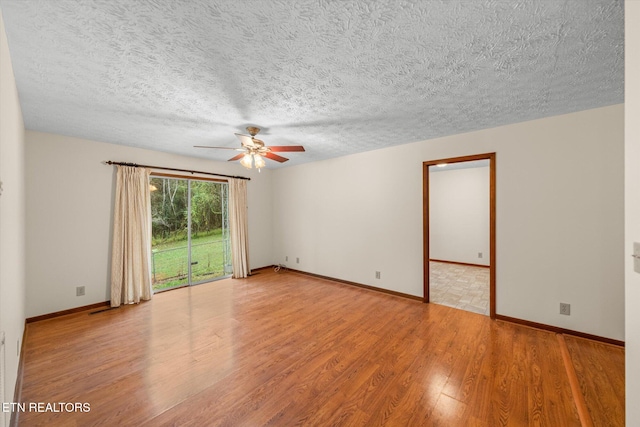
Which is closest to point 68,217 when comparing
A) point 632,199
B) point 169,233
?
point 169,233

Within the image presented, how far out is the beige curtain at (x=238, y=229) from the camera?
16.7 ft

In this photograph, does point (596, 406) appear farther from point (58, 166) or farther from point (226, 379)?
point (58, 166)

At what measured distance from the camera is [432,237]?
6.70m

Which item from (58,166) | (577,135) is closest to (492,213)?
(577,135)

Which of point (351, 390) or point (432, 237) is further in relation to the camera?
point (432, 237)

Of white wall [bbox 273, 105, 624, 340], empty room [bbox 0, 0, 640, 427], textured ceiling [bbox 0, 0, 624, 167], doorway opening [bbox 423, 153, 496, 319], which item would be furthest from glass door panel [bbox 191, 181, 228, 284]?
doorway opening [bbox 423, 153, 496, 319]

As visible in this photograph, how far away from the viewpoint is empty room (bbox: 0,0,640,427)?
1366 mm

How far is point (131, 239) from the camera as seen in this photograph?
3732 mm

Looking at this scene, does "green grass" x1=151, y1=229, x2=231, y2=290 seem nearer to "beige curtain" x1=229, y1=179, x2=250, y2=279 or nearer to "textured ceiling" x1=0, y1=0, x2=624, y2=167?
"beige curtain" x1=229, y1=179, x2=250, y2=279

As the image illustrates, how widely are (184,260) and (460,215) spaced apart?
6.73m

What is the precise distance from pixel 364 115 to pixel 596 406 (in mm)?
3025

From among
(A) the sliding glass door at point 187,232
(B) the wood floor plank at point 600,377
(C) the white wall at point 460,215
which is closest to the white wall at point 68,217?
(A) the sliding glass door at point 187,232

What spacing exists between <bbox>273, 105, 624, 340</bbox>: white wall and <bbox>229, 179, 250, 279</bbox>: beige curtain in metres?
2.70

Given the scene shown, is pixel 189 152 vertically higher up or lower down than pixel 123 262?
higher up
